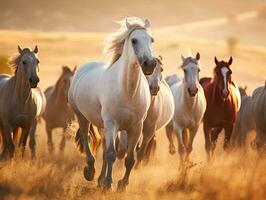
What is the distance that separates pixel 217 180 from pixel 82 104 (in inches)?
119

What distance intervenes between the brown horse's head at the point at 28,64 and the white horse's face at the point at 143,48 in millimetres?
2765

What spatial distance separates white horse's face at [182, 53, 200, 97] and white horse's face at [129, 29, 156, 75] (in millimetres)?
3790

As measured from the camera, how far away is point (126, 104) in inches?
361

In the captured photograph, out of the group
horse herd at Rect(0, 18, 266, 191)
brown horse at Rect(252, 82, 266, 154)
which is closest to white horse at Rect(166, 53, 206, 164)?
horse herd at Rect(0, 18, 266, 191)

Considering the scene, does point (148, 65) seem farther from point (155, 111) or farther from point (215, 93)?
point (215, 93)

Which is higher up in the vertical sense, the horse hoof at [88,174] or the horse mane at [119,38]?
the horse mane at [119,38]

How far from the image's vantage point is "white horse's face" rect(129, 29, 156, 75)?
832cm

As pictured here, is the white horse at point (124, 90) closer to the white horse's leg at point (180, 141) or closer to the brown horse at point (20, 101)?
the brown horse at point (20, 101)

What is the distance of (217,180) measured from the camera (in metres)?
8.48

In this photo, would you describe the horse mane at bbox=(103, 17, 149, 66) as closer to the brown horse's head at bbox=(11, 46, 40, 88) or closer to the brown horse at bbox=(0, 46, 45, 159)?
the brown horse's head at bbox=(11, 46, 40, 88)

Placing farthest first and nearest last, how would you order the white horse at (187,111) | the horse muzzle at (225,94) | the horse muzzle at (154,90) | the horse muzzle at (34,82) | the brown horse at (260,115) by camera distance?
the brown horse at (260,115), the white horse at (187,111), the horse muzzle at (225,94), the horse muzzle at (34,82), the horse muzzle at (154,90)

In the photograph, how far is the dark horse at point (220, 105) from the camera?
13.1m

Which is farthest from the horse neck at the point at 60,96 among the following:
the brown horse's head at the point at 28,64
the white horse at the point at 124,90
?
the white horse at the point at 124,90

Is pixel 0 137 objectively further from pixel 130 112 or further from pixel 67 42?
pixel 67 42
